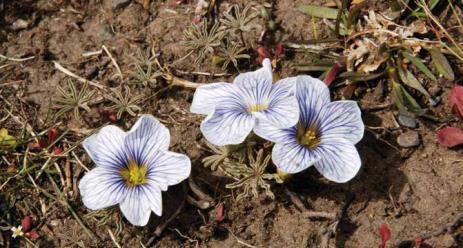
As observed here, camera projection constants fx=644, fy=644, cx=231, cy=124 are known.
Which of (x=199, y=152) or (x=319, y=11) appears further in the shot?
(x=319, y=11)

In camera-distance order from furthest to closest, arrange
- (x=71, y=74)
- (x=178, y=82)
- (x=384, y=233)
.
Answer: (x=71, y=74)
(x=178, y=82)
(x=384, y=233)

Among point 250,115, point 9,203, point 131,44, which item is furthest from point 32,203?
point 250,115

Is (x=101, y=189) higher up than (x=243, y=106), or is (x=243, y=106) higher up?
(x=243, y=106)

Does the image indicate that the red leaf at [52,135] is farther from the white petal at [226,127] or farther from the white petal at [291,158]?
the white petal at [291,158]

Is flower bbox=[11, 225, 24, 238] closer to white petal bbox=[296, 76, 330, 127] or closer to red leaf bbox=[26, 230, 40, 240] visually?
red leaf bbox=[26, 230, 40, 240]

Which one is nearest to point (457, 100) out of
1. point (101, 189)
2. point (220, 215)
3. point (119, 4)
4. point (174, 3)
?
point (220, 215)

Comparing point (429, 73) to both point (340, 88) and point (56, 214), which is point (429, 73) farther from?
point (56, 214)

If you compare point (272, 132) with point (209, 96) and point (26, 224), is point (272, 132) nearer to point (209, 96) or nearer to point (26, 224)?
point (209, 96)
